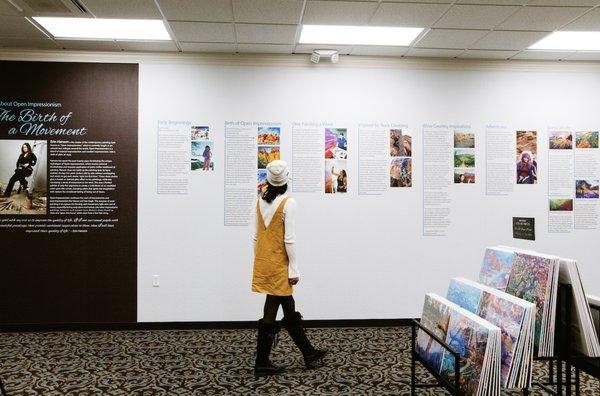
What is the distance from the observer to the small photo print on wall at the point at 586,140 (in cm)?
522

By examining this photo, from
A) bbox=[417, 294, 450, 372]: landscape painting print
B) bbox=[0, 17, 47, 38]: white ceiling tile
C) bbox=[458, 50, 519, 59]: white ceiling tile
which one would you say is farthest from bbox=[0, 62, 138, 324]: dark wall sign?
bbox=[458, 50, 519, 59]: white ceiling tile

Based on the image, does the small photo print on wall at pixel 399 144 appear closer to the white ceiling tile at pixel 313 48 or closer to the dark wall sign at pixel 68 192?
the white ceiling tile at pixel 313 48

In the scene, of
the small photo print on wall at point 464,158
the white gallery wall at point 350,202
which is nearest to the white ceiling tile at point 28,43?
the white gallery wall at point 350,202

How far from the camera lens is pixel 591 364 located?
2.49 meters

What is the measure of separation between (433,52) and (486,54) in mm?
594

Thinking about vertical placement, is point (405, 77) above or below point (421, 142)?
above

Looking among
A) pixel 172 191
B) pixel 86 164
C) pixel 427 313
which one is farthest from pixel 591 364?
pixel 86 164

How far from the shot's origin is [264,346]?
3566mm

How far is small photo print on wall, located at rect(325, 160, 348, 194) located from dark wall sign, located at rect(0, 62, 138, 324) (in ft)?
6.67

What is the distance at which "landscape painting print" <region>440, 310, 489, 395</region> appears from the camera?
216 centimetres

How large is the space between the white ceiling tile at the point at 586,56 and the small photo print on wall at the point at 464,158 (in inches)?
57.8

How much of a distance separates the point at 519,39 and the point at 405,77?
3.80 ft

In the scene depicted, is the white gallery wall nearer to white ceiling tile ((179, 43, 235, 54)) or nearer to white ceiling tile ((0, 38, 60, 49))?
white ceiling tile ((179, 43, 235, 54))

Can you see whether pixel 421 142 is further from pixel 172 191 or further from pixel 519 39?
pixel 172 191
